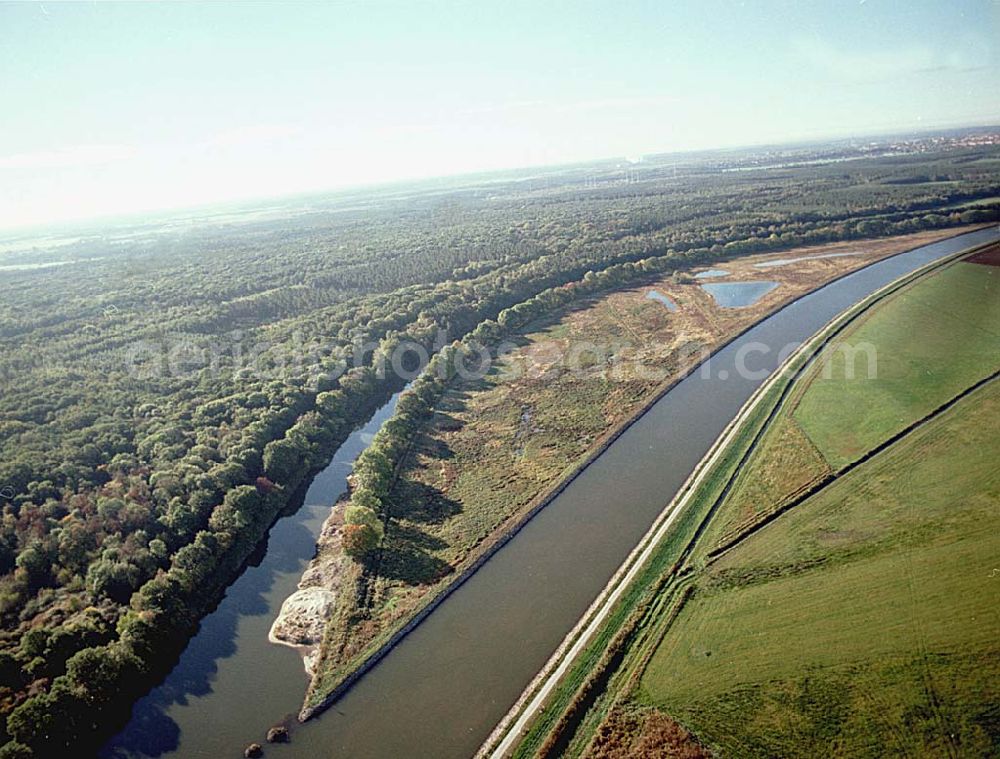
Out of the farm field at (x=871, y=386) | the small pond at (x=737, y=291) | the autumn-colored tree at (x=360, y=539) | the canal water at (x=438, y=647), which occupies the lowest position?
the canal water at (x=438, y=647)

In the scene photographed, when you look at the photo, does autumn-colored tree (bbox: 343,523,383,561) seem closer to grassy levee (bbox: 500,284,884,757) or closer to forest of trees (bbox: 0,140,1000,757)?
forest of trees (bbox: 0,140,1000,757)

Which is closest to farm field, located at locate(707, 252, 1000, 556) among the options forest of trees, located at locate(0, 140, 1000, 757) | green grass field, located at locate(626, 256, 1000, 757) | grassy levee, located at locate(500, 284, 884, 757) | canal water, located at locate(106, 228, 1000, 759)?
green grass field, located at locate(626, 256, 1000, 757)

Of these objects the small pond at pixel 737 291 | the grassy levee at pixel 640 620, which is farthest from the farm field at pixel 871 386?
the small pond at pixel 737 291

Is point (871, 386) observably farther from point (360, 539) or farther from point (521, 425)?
point (360, 539)

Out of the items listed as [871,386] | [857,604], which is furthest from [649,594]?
[871,386]

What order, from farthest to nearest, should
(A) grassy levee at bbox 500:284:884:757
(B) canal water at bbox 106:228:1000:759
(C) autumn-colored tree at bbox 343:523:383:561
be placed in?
1. (C) autumn-colored tree at bbox 343:523:383:561
2. (B) canal water at bbox 106:228:1000:759
3. (A) grassy levee at bbox 500:284:884:757

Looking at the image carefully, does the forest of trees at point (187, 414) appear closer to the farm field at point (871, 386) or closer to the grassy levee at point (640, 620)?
the grassy levee at point (640, 620)
